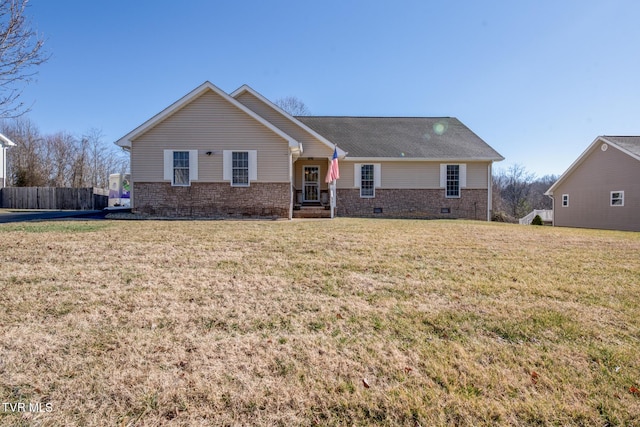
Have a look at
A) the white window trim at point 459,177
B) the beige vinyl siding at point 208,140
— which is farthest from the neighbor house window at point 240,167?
the white window trim at point 459,177

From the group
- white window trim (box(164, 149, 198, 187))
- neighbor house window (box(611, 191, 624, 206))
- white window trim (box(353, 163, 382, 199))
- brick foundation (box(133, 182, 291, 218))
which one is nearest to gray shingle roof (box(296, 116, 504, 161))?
white window trim (box(353, 163, 382, 199))

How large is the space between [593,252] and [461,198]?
1076 centimetres

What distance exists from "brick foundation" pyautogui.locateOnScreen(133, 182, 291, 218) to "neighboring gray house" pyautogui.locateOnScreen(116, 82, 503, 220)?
4cm

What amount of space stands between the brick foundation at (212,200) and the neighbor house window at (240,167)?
331 millimetres

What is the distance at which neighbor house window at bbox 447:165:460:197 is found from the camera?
17.7m

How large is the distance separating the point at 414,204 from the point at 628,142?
43.9ft

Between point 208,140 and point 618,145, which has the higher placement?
point 618,145

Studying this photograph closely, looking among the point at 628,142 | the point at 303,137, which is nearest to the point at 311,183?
the point at 303,137

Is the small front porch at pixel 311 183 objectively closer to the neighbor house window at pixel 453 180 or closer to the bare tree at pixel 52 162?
the neighbor house window at pixel 453 180

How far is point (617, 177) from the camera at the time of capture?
18.3 meters

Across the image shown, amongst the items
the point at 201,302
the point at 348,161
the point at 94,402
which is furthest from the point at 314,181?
the point at 94,402

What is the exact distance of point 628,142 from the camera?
18734 mm

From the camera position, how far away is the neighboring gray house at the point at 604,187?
17500 millimetres

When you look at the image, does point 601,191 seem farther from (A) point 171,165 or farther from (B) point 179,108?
(A) point 171,165
